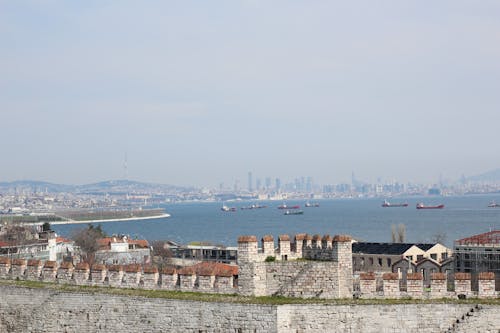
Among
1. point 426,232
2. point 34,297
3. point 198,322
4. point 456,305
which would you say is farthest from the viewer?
point 426,232

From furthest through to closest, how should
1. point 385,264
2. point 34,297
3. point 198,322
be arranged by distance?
point 385,264 < point 34,297 < point 198,322

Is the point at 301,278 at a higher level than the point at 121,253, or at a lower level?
higher

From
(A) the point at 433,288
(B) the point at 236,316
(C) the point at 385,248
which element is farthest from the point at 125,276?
(C) the point at 385,248

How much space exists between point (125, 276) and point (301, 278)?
5704 millimetres

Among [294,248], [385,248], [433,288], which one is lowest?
[385,248]

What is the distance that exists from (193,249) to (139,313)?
55272 millimetres

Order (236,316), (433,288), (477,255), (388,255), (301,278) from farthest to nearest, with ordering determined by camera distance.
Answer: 1. (388,255)
2. (477,255)
3. (301,278)
4. (236,316)
5. (433,288)

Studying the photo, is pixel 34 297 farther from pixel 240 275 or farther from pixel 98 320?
pixel 240 275

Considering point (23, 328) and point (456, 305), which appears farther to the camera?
point (23, 328)

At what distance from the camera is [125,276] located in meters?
22.5

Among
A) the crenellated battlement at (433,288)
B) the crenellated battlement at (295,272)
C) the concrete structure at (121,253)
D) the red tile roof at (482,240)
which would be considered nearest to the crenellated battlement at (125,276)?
the crenellated battlement at (295,272)

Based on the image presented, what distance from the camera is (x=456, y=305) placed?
18.3m

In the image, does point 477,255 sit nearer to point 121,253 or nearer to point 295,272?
point 295,272

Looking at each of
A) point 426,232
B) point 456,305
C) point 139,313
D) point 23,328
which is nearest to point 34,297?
point 23,328
